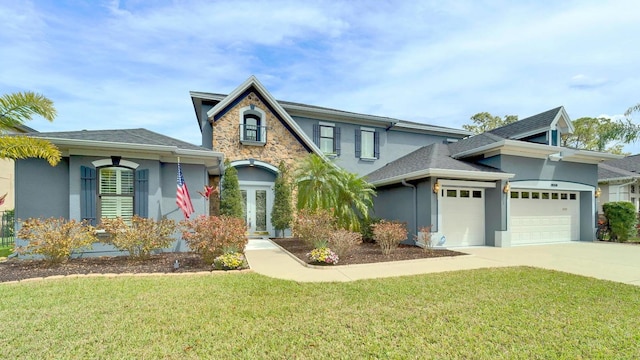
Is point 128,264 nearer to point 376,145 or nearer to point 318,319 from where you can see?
point 318,319

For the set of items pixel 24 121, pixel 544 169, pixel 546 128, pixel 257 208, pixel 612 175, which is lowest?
pixel 257 208

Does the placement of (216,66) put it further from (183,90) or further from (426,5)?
(426,5)

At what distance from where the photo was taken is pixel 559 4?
879cm

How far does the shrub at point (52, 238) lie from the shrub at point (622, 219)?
804 inches

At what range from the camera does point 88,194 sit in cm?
889

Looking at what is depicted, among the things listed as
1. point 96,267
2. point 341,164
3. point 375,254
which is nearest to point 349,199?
point 375,254

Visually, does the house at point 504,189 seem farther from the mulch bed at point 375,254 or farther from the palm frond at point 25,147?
the palm frond at point 25,147

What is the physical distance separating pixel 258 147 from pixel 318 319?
35.4 ft

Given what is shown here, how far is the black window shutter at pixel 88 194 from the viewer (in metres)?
8.82

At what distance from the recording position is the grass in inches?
135

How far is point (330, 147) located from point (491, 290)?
11871mm

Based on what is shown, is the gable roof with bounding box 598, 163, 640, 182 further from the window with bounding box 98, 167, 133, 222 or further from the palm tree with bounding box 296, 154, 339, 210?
→ the window with bounding box 98, 167, 133, 222

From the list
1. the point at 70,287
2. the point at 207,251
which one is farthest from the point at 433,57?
the point at 70,287

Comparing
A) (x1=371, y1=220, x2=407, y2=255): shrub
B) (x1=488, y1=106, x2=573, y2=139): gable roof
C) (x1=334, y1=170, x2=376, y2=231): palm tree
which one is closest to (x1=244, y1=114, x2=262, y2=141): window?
(x1=334, y1=170, x2=376, y2=231): palm tree
